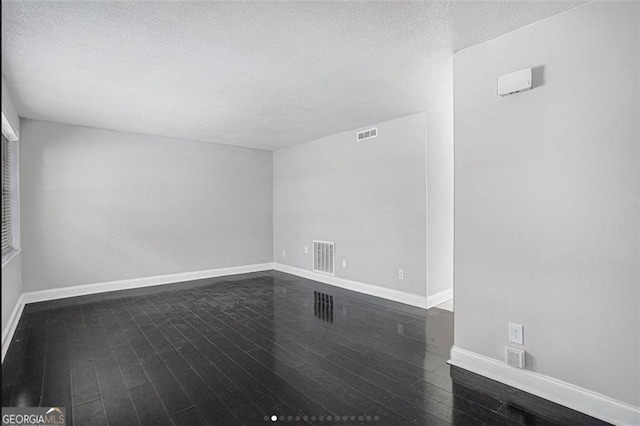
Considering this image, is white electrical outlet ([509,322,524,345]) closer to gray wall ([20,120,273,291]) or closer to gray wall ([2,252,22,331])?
gray wall ([2,252,22,331])

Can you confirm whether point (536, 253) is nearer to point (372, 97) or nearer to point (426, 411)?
point (426, 411)

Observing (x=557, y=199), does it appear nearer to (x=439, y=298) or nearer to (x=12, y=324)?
(x=439, y=298)

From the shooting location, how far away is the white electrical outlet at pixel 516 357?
2490 millimetres

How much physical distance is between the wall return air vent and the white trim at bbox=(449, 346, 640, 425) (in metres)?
2.98

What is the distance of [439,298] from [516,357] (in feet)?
6.69

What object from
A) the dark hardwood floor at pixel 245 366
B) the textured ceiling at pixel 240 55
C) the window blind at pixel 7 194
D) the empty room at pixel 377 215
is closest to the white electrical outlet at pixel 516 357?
the empty room at pixel 377 215

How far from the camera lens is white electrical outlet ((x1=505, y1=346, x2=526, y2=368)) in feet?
8.17

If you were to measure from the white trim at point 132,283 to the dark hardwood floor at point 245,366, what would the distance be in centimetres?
31

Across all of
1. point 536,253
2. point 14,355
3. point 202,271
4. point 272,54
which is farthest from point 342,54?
point 202,271

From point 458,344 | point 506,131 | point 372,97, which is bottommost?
point 458,344

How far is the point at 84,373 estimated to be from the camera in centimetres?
273

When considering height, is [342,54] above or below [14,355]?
above

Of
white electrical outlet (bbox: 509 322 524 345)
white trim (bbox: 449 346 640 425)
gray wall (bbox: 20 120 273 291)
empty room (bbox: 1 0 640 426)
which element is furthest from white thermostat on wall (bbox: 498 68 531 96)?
gray wall (bbox: 20 120 273 291)

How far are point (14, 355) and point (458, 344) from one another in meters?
3.57
